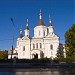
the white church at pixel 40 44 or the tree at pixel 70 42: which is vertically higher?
the white church at pixel 40 44

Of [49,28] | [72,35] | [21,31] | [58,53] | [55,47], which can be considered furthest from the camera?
[21,31]

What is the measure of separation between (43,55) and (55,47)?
22.4 feet

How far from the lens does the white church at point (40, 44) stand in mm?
102062

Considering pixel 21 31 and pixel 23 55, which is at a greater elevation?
pixel 21 31

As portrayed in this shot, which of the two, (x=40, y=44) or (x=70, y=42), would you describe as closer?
(x=70, y=42)

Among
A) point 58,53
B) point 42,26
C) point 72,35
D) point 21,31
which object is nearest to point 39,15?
point 42,26

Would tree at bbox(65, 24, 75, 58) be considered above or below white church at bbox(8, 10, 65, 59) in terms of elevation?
below

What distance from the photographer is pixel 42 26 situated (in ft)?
358

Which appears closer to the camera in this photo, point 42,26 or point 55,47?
point 55,47

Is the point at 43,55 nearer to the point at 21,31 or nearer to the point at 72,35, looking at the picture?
the point at 21,31

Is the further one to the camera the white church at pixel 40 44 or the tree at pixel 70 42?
the white church at pixel 40 44

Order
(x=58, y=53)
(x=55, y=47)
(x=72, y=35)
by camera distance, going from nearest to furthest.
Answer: (x=72, y=35)
(x=58, y=53)
(x=55, y=47)

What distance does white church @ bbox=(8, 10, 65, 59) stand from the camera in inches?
4018

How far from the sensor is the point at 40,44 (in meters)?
106
